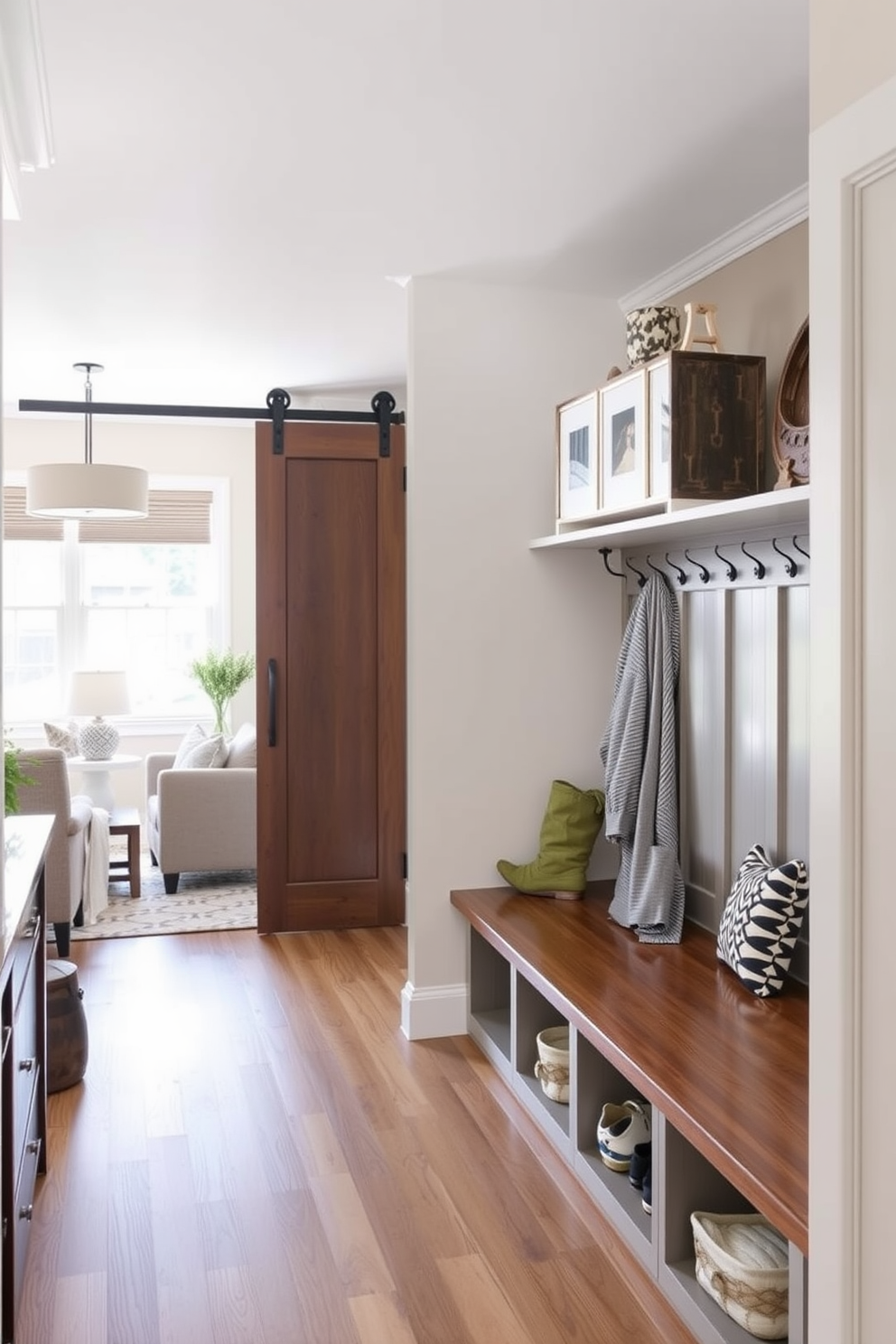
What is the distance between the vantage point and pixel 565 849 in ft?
12.0

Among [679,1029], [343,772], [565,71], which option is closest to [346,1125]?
[679,1029]

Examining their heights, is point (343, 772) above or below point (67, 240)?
below

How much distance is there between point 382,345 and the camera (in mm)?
4730

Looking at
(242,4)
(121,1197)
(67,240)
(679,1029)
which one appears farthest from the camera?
(67,240)

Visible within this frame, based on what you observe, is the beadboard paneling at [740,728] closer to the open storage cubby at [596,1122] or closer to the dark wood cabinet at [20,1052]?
the open storage cubby at [596,1122]

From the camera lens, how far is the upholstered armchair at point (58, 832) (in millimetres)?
4609

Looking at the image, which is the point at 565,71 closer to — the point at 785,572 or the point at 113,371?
the point at 785,572

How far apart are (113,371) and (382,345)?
133cm

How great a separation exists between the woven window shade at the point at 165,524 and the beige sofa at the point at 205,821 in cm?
219

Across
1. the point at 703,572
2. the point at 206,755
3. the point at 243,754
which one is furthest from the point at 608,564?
the point at 206,755

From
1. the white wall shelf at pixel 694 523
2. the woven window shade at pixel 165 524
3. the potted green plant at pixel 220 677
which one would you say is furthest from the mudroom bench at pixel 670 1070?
the woven window shade at pixel 165 524

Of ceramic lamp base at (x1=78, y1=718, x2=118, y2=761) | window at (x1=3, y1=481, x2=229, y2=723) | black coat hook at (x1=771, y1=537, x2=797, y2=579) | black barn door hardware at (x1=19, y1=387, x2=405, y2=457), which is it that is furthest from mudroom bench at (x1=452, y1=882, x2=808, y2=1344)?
window at (x1=3, y1=481, x2=229, y2=723)

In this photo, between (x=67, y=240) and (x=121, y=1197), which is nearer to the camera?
(x=121, y=1197)

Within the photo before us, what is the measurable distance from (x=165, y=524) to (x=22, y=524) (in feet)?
2.88
